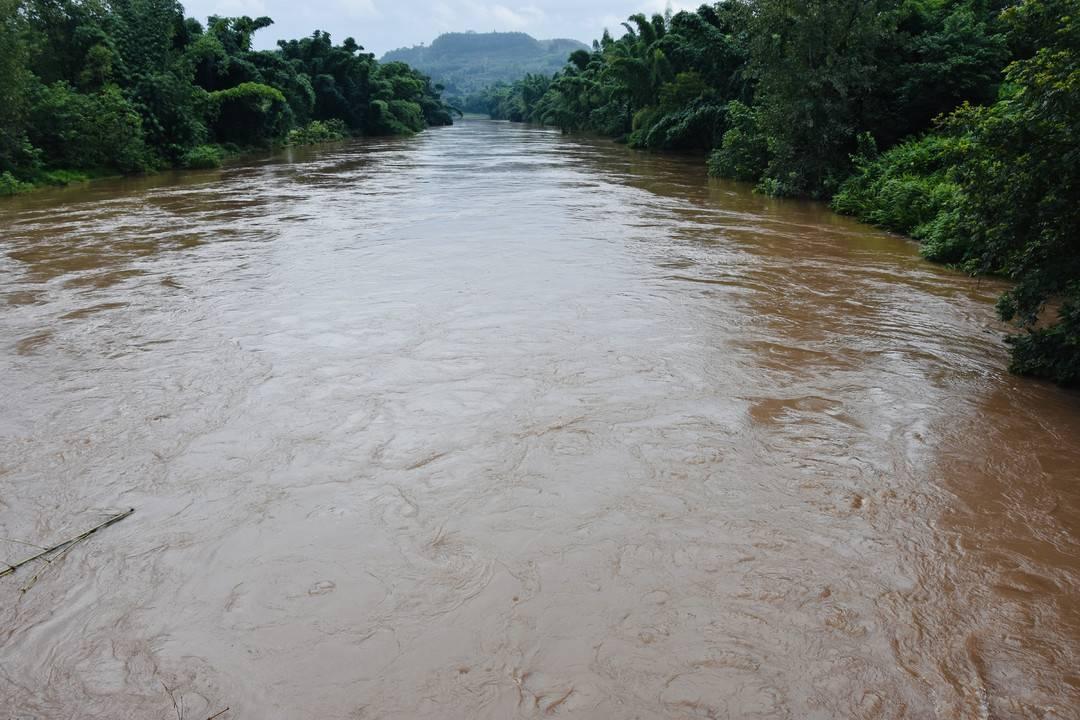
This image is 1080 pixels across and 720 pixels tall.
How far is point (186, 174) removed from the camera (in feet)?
78.0

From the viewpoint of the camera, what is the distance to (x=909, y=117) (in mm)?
17172

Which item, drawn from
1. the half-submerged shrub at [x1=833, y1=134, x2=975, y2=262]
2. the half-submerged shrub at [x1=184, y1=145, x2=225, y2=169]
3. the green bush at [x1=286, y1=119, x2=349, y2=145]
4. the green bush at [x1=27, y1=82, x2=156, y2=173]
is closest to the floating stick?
the half-submerged shrub at [x1=833, y1=134, x2=975, y2=262]

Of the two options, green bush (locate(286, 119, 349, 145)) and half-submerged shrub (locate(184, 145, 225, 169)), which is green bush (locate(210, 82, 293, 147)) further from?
half-submerged shrub (locate(184, 145, 225, 169))

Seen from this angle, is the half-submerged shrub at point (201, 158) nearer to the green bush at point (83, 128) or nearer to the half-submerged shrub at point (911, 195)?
the green bush at point (83, 128)

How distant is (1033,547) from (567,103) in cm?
5212

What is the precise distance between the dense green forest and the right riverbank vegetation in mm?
16754

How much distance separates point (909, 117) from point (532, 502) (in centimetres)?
1672

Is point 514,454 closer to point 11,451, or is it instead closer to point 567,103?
point 11,451

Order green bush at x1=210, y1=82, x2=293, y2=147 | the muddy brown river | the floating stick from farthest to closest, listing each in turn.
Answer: green bush at x1=210, y1=82, x2=293, y2=147 < the floating stick < the muddy brown river

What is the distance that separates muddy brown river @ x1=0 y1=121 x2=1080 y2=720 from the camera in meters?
2.96

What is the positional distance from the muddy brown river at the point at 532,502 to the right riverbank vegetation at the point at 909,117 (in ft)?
3.76

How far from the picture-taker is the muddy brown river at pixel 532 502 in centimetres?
296

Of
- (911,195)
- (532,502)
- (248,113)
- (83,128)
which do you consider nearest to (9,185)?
(83,128)

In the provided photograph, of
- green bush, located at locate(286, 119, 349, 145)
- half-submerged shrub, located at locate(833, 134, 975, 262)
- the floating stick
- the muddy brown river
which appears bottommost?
green bush, located at locate(286, 119, 349, 145)
